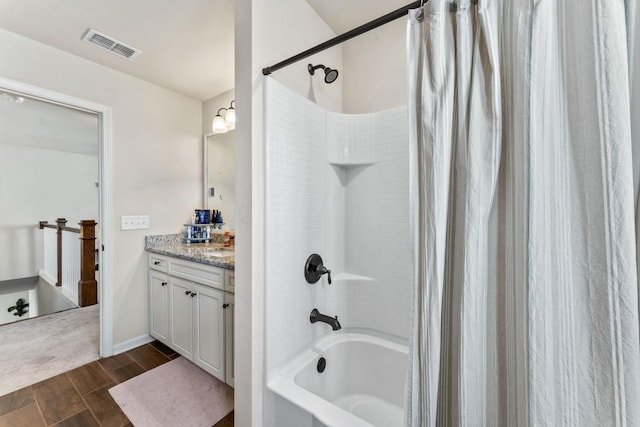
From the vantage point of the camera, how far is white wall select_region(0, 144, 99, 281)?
4188 millimetres

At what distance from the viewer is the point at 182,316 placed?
2.05 metres

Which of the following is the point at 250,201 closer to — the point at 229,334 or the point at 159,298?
the point at 229,334

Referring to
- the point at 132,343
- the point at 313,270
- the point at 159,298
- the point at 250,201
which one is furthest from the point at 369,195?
the point at 132,343

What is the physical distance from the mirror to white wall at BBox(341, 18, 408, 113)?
4.18ft

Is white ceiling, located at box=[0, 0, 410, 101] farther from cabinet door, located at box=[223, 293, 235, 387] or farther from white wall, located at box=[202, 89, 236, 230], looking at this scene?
cabinet door, located at box=[223, 293, 235, 387]

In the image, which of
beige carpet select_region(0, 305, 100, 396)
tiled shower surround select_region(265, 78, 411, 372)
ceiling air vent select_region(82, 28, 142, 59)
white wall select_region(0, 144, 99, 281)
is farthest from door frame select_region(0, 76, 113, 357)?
white wall select_region(0, 144, 99, 281)

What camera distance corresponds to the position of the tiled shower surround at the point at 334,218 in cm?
132

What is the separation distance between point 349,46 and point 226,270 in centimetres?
187

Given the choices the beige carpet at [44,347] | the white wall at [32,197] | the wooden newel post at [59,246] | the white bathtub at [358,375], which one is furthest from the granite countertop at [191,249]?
the white wall at [32,197]

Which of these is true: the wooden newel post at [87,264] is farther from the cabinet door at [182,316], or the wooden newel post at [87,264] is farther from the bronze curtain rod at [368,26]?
the bronze curtain rod at [368,26]

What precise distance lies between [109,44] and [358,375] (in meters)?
2.88

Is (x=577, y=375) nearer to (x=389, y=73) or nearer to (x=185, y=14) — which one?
(x=389, y=73)

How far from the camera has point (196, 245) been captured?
253cm

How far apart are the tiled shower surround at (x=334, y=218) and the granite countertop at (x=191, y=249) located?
1.65 ft
